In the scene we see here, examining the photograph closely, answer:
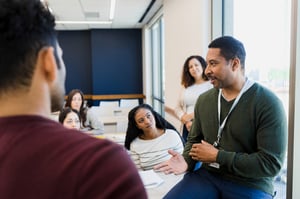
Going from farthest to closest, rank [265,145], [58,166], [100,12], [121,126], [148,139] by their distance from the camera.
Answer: [100,12] → [121,126] → [148,139] → [265,145] → [58,166]

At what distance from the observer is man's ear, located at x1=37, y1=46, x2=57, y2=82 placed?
2.00 ft

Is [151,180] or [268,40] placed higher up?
[268,40]

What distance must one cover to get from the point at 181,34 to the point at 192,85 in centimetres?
130

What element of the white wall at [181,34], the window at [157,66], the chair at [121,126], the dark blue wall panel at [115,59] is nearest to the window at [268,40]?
the white wall at [181,34]

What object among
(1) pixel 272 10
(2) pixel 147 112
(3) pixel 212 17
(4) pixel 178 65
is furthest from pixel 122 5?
(1) pixel 272 10

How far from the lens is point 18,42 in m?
0.58

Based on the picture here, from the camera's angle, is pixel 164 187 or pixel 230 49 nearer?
pixel 230 49

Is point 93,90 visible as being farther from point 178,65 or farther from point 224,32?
point 224,32

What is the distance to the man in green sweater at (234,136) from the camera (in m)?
1.61

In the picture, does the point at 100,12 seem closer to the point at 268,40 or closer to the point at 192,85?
the point at 192,85

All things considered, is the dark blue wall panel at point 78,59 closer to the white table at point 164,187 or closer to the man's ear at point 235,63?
the white table at point 164,187

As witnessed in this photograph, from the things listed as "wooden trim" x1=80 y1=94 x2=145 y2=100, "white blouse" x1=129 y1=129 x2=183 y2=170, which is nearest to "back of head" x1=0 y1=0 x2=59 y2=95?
"white blouse" x1=129 y1=129 x2=183 y2=170

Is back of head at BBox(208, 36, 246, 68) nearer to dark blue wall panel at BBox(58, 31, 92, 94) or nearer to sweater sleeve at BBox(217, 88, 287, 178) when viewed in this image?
sweater sleeve at BBox(217, 88, 287, 178)

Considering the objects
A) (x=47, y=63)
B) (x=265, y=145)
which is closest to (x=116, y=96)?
(x=265, y=145)
